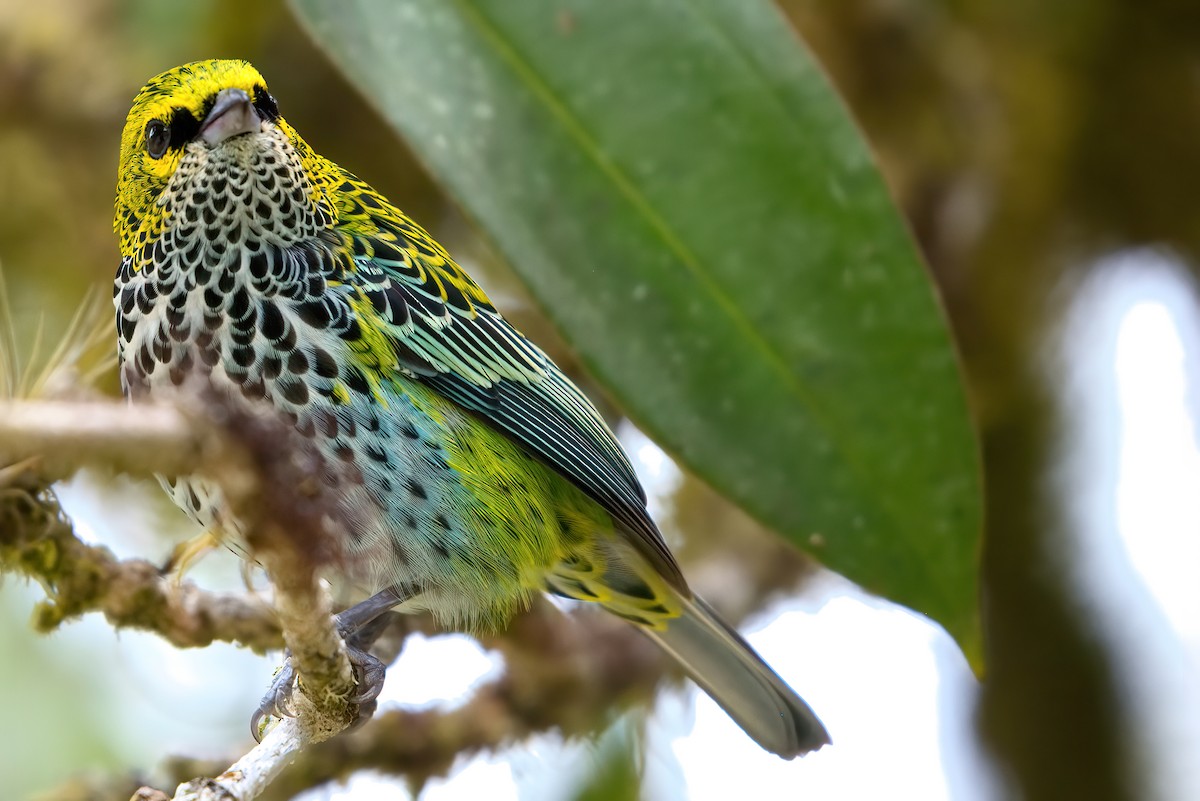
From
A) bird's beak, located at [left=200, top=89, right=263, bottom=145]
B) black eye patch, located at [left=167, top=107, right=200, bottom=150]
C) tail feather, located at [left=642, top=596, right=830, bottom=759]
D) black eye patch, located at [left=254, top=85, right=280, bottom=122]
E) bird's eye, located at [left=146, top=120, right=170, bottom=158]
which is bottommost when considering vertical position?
tail feather, located at [left=642, top=596, right=830, bottom=759]

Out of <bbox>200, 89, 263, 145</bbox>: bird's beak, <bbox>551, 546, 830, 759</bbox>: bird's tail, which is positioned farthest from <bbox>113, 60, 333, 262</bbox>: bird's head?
<bbox>551, 546, 830, 759</bbox>: bird's tail

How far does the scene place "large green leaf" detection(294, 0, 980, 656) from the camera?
5.80 ft

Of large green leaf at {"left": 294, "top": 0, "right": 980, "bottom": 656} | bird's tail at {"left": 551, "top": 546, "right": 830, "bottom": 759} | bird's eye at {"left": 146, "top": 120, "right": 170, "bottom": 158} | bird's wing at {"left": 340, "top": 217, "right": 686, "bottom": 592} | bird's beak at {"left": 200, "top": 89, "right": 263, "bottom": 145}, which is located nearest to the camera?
large green leaf at {"left": 294, "top": 0, "right": 980, "bottom": 656}

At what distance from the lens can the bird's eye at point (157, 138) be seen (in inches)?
83.7

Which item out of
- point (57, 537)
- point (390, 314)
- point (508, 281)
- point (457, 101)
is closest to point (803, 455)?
point (457, 101)

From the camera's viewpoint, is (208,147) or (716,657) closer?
(208,147)

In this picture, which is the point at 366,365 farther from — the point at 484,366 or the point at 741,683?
the point at 741,683

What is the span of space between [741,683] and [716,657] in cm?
8

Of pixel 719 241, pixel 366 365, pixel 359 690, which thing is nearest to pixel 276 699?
pixel 359 690

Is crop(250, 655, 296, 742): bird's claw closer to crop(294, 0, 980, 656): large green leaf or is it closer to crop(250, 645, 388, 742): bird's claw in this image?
crop(250, 645, 388, 742): bird's claw

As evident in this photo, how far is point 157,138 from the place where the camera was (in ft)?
7.06

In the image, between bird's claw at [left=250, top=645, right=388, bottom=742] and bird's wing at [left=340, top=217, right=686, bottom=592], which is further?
bird's wing at [left=340, top=217, right=686, bottom=592]

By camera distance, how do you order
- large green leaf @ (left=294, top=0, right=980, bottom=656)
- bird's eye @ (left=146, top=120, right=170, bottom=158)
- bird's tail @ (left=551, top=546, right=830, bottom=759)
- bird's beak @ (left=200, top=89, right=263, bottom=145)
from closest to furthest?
1. large green leaf @ (left=294, top=0, right=980, bottom=656)
2. bird's beak @ (left=200, top=89, right=263, bottom=145)
3. bird's eye @ (left=146, top=120, right=170, bottom=158)
4. bird's tail @ (left=551, top=546, right=830, bottom=759)

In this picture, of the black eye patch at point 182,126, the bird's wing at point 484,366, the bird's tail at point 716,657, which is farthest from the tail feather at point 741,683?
the black eye patch at point 182,126
